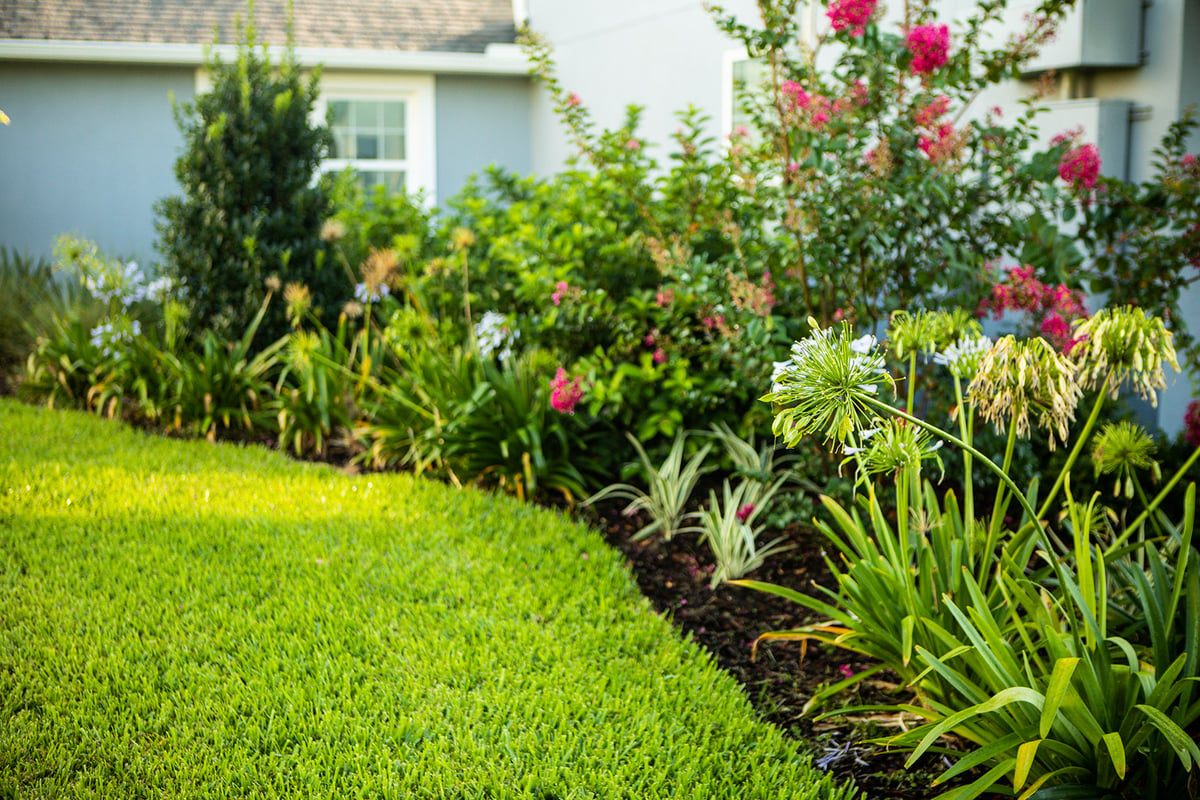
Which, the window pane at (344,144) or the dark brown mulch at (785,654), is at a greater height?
the window pane at (344,144)

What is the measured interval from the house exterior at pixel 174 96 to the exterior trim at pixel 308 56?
15 millimetres

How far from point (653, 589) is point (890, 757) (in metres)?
1.37

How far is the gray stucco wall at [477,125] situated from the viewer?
11.5 m

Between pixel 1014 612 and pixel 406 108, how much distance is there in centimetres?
1036

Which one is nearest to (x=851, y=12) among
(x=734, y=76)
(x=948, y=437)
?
(x=948, y=437)

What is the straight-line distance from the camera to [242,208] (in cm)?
687

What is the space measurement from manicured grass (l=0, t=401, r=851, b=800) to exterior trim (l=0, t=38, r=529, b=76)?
646 centimetres

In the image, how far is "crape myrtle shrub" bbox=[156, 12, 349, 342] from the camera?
6723 mm

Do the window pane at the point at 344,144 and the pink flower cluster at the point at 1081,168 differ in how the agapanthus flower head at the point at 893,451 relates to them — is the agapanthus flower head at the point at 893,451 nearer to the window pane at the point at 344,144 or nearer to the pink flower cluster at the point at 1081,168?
the pink flower cluster at the point at 1081,168

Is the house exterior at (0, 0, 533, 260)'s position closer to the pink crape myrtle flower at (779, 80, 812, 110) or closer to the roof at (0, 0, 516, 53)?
the roof at (0, 0, 516, 53)

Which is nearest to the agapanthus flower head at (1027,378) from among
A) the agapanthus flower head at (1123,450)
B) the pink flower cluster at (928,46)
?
the agapanthus flower head at (1123,450)

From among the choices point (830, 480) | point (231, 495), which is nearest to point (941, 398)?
point (830, 480)

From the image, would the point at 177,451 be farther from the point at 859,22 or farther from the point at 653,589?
the point at 859,22

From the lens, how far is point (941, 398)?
14.6 feet
